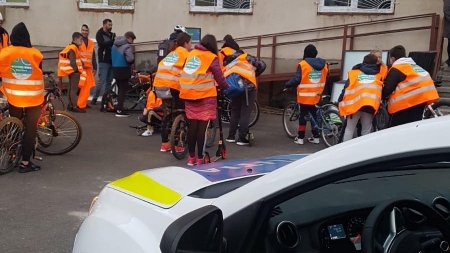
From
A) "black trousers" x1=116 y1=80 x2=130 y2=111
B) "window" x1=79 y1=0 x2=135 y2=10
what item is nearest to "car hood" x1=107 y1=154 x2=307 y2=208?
"black trousers" x1=116 y1=80 x2=130 y2=111

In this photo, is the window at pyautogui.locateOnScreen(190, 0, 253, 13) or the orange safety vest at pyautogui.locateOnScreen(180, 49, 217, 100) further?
the window at pyautogui.locateOnScreen(190, 0, 253, 13)

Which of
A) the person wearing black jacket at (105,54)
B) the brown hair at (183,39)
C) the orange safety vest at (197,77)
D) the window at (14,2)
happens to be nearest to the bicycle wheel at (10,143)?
the orange safety vest at (197,77)

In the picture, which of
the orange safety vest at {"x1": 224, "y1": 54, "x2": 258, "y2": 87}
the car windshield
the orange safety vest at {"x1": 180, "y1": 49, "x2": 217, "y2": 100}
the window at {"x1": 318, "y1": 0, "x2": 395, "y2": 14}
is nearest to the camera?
the car windshield

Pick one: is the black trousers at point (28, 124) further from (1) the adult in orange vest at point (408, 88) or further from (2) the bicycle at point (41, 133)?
(1) the adult in orange vest at point (408, 88)

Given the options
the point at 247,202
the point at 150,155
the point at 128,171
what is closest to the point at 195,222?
the point at 247,202

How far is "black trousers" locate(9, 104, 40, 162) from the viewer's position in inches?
255

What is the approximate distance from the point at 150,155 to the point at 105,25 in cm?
543

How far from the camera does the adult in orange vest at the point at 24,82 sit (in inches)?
244

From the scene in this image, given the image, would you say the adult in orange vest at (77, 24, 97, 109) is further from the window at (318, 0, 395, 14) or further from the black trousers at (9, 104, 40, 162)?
the window at (318, 0, 395, 14)

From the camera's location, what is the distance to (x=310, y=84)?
28.5 feet

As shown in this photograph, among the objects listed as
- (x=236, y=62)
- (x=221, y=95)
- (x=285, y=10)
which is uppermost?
(x=285, y=10)

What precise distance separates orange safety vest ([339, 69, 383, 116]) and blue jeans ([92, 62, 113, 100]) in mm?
6586

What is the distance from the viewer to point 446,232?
212 cm

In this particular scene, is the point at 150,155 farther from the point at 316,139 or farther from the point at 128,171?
the point at 316,139
